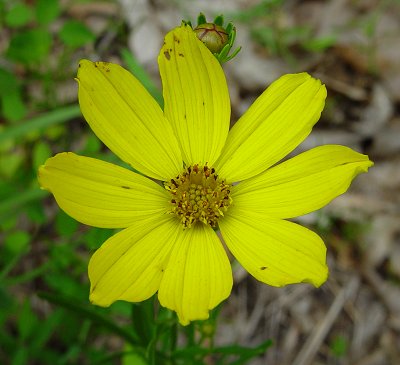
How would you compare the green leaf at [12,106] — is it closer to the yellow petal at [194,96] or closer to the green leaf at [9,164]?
the green leaf at [9,164]

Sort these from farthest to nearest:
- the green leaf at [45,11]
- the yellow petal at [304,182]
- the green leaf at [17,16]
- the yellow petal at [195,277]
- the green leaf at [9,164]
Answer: the green leaf at [9,164] < the green leaf at [45,11] < the green leaf at [17,16] < the yellow petal at [304,182] < the yellow petal at [195,277]

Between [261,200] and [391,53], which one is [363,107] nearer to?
[391,53]

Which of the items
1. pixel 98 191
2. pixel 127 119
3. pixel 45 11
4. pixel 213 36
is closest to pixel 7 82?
pixel 45 11

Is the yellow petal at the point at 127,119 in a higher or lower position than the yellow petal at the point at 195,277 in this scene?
higher

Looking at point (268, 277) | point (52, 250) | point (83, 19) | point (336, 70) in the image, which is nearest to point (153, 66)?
point (83, 19)

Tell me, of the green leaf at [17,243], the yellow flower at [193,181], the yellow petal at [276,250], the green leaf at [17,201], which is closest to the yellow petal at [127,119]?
the yellow flower at [193,181]

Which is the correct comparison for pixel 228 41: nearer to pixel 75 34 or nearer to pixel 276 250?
pixel 276 250

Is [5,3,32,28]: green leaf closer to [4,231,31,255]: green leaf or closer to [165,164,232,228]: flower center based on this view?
[4,231,31,255]: green leaf
